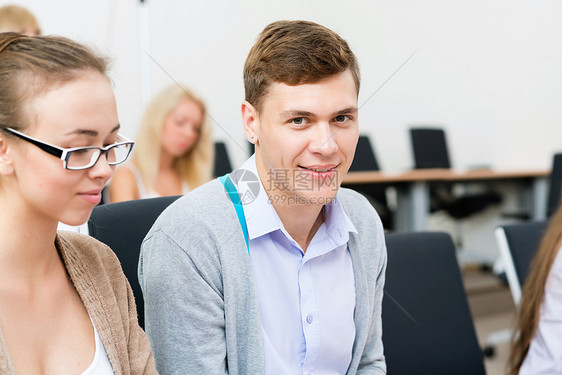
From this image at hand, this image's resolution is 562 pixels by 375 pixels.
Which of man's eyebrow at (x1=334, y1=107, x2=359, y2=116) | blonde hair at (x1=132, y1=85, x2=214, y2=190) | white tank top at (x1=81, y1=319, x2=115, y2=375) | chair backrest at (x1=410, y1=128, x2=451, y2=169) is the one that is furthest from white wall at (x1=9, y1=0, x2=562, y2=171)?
white tank top at (x1=81, y1=319, x2=115, y2=375)

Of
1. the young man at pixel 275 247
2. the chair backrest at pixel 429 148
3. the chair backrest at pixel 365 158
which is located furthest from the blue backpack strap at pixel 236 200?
the chair backrest at pixel 429 148

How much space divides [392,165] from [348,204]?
371 cm

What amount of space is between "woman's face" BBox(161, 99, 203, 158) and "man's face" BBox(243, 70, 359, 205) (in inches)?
48.7

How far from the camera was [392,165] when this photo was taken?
4.84 meters

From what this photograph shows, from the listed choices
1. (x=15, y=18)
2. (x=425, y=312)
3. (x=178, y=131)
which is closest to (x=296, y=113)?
(x=425, y=312)

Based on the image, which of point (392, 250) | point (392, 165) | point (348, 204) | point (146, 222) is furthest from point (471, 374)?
point (392, 165)

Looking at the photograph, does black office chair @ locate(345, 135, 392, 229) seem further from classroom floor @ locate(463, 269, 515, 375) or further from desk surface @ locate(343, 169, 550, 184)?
classroom floor @ locate(463, 269, 515, 375)

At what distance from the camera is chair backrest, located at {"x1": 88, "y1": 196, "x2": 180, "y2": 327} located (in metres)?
1.07

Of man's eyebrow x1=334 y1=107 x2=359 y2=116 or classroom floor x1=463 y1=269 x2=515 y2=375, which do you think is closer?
man's eyebrow x1=334 y1=107 x2=359 y2=116

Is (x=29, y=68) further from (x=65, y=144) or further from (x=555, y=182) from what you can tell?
(x=555, y=182)

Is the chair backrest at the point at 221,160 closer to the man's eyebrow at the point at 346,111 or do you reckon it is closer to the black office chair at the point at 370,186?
the black office chair at the point at 370,186

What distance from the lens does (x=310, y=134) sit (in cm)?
100

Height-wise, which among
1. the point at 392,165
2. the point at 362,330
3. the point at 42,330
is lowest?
the point at 392,165

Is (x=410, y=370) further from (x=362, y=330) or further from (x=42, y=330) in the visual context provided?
(x=42, y=330)
